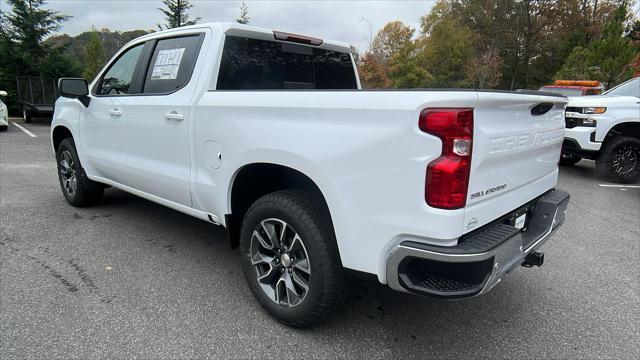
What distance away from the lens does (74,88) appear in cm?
410

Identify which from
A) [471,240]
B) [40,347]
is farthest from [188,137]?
[471,240]

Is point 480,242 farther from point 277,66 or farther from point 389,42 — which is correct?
point 389,42

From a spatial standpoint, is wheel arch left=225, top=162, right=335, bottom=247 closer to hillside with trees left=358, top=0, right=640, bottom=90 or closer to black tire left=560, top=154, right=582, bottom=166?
black tire left=560, top=154, right=582, bottom=166

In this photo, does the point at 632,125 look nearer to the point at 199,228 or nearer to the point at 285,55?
the point at 285,55

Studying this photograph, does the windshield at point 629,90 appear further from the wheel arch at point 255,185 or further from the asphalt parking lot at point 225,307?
the wheel arch at point 255,185

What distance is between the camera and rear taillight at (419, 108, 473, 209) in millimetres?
1819

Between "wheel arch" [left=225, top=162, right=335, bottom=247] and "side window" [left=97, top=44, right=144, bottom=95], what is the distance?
66.6 inches

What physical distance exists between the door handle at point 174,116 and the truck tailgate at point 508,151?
2.07m

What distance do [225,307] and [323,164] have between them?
1.33m

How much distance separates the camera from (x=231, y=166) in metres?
2.70

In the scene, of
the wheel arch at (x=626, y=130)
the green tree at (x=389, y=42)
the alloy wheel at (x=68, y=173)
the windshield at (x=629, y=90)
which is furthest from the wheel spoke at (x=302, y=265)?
the green tree at (x=389, y=42)

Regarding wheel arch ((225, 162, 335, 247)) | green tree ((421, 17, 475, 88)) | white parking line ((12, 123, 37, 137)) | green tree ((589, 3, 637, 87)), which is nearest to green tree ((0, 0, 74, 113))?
white parking line ((12, 123, 37, 137))

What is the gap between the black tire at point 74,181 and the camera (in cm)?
466

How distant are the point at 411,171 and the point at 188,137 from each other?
5.88 feet
